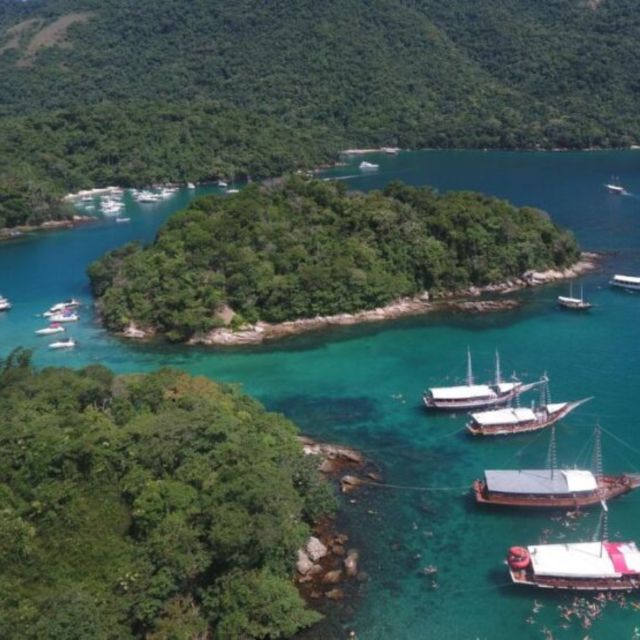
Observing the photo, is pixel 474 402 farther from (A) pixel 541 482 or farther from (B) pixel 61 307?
(B) pixel 61 307

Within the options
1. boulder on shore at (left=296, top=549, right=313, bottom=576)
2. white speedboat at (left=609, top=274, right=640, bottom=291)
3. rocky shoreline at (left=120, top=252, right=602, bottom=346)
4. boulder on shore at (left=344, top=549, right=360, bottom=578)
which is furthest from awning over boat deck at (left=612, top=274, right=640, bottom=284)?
boulder on shore at (left=296, top=549, right=313, bottom=576)

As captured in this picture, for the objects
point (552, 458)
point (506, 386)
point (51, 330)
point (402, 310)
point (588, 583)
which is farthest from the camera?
point (402, 310)

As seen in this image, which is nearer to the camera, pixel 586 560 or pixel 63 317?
pixel 586 560

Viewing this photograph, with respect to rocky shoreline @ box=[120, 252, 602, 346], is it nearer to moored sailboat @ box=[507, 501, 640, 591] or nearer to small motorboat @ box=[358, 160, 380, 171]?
moored sailboat @ box=[507, 501, 640, 591]

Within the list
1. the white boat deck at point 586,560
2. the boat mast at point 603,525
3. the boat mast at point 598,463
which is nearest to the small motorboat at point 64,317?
the boat mast at point 598,463

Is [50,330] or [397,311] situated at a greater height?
[50,330]

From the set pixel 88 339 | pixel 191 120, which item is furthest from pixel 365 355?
pixel 191 120

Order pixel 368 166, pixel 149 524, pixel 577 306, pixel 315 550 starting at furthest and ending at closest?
1. pixel 368 166
2. pixel 577 306
3. pixel 315 550
4. pixel 149 524

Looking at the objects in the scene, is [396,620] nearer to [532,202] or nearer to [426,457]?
[426,457]

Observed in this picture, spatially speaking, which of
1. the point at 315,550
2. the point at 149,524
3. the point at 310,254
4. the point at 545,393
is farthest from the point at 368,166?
the point at 149,524
